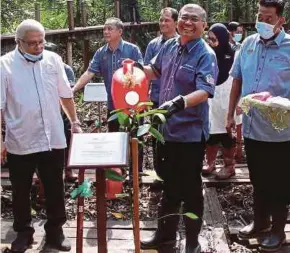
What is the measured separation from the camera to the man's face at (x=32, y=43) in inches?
137

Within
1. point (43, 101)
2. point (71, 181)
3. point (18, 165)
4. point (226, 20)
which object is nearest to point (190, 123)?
point (43, 101)

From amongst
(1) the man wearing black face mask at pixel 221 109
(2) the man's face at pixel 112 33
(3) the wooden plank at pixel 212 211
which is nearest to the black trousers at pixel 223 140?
(1) the man wearing black face mask at pixel 221 109

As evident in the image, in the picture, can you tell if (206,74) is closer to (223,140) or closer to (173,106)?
(173,106)

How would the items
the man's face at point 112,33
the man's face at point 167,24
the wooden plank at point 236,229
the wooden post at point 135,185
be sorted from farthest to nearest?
the man's face at point 112,33
the man's face at point 167,24
the wooden plank at point 236,229
the wooden post at point 135,185

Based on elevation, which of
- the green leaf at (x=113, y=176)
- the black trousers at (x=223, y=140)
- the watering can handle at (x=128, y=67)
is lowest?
the black trousers at (x=223, y=140)

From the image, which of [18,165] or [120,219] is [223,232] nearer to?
[120,219]

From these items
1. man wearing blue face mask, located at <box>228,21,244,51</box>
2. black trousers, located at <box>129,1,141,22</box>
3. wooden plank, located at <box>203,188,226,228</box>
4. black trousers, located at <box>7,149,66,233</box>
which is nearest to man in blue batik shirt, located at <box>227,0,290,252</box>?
wooden plank, located at <box>203,188,226,228</box>

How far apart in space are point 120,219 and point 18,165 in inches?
45.5

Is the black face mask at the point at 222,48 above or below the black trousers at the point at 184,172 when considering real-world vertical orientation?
above

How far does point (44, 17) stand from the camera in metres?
14.1

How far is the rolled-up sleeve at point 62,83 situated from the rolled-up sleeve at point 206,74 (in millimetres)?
1018

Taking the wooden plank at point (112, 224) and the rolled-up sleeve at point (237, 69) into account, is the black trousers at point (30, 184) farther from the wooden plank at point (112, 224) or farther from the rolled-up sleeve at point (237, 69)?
the rolled-up sleeve at point (237, 69)

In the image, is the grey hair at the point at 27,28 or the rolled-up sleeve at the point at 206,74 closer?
the rolled-up sleeve at the point at 206,74

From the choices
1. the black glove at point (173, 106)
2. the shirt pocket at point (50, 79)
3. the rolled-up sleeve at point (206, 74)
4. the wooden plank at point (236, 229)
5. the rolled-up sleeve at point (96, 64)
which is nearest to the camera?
the black glove at point (173, 106)
